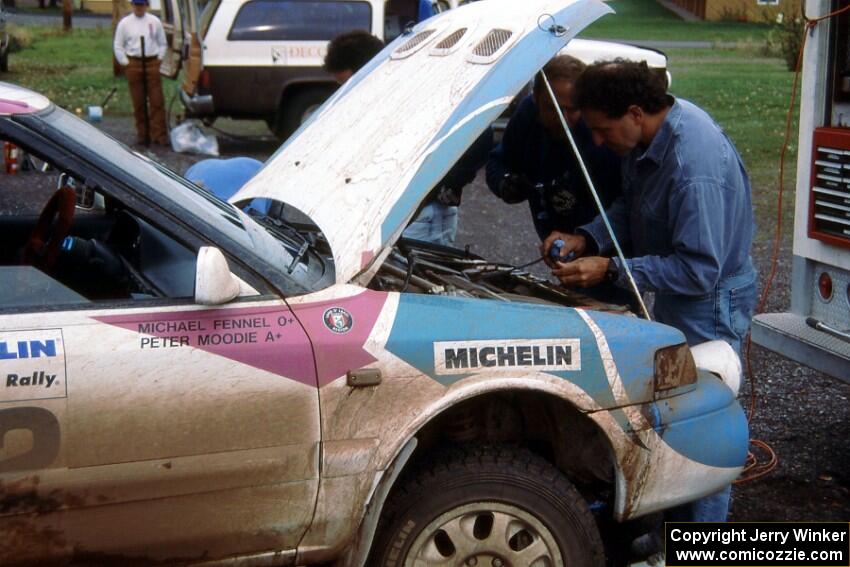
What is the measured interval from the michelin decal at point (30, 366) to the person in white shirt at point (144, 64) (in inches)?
511

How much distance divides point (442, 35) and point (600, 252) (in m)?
1.12

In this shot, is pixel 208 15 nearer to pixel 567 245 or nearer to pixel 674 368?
pixel 567 245

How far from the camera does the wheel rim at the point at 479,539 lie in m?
3.50

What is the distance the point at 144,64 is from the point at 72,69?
11.3 metres

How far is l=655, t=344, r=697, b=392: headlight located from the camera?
12.0 ft

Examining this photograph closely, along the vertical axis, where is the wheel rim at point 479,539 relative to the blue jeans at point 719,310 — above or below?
below

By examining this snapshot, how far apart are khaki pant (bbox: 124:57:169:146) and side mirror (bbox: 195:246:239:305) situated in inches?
514

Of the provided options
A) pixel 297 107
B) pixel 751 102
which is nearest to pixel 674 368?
pixel 297 107

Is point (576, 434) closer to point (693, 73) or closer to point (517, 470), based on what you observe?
point (517, 470)

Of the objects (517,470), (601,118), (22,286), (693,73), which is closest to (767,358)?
(601,118)

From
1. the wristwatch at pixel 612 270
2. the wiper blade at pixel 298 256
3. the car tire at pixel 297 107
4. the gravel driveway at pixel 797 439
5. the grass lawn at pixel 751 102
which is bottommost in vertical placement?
the grass lawn at pixel 751 102

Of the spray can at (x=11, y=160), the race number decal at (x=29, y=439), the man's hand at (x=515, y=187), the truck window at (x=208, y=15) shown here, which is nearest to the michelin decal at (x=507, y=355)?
the race number decal at (x=29, y=439)

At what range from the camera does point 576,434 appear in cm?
384

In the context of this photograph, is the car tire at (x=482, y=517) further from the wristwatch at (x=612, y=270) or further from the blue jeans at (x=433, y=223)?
the blue jeans at (x=433, y=223)
